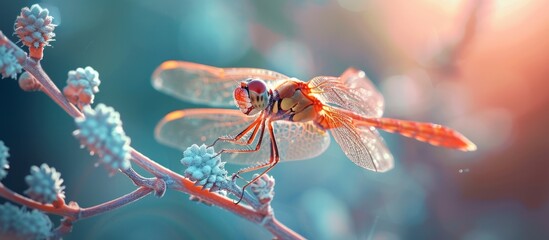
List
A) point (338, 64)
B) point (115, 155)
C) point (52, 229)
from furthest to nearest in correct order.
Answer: point (338, 64) → point (52, 229) → point (115, 155)

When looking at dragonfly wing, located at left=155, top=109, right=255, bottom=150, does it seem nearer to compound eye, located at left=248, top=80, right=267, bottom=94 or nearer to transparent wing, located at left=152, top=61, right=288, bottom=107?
transparent wing, located at left=152, top=61, right=288, bottom=107

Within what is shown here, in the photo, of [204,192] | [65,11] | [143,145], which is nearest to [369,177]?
[143,145]

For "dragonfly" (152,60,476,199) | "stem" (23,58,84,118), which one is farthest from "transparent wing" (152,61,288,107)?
"stem" (23,58,84,118)

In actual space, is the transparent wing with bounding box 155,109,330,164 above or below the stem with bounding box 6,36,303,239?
above

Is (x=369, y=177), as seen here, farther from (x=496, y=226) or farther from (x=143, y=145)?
(x=143, y=145)

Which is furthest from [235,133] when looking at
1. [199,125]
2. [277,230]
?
[277,230]

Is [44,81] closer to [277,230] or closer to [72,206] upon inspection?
[72,206]

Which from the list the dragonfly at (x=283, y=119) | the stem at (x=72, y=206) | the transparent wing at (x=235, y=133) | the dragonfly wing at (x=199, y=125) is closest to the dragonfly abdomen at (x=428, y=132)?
the dragonfly at (x=283, y=119)

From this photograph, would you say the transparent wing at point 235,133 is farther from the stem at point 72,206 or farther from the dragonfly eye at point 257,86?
the stem at point 72,206
